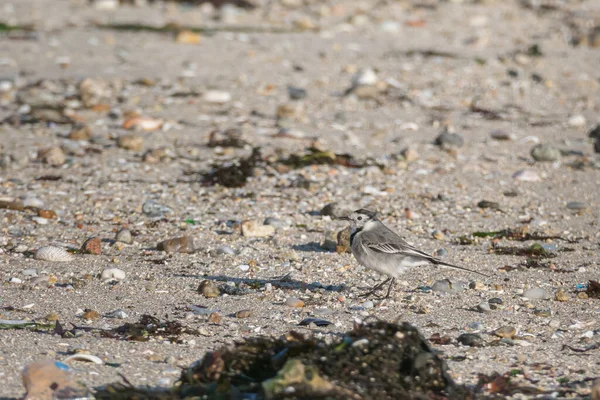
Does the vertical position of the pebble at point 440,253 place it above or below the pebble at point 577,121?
below

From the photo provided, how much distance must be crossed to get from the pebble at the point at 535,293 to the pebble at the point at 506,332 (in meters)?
0.92

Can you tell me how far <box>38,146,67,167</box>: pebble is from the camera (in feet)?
33.3

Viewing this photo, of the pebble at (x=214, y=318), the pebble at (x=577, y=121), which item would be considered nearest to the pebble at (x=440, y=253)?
the pebble at (x=214, y=318)

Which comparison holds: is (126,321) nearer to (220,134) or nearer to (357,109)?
(220,134)

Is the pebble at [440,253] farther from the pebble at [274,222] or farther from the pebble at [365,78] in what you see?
the pebble at [365,78]

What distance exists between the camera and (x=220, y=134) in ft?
36.9

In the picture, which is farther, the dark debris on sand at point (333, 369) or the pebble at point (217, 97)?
the pebble at point (217, 97)

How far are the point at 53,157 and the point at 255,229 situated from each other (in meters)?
3.17

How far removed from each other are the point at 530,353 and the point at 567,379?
0.51 meters

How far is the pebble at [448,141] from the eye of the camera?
11164 millimetres

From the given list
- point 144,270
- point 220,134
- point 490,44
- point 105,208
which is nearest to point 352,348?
point 144,270

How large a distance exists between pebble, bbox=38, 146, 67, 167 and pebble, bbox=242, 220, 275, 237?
3009 mm

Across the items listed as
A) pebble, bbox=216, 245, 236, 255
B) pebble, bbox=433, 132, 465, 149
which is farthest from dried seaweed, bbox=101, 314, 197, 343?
pebble, bbox=433, 132, 465, 149

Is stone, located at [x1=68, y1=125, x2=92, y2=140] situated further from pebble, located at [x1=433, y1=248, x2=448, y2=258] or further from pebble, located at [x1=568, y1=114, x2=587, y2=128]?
pebble, located at [x1=568, y1=114, x2=587, y2=128]
